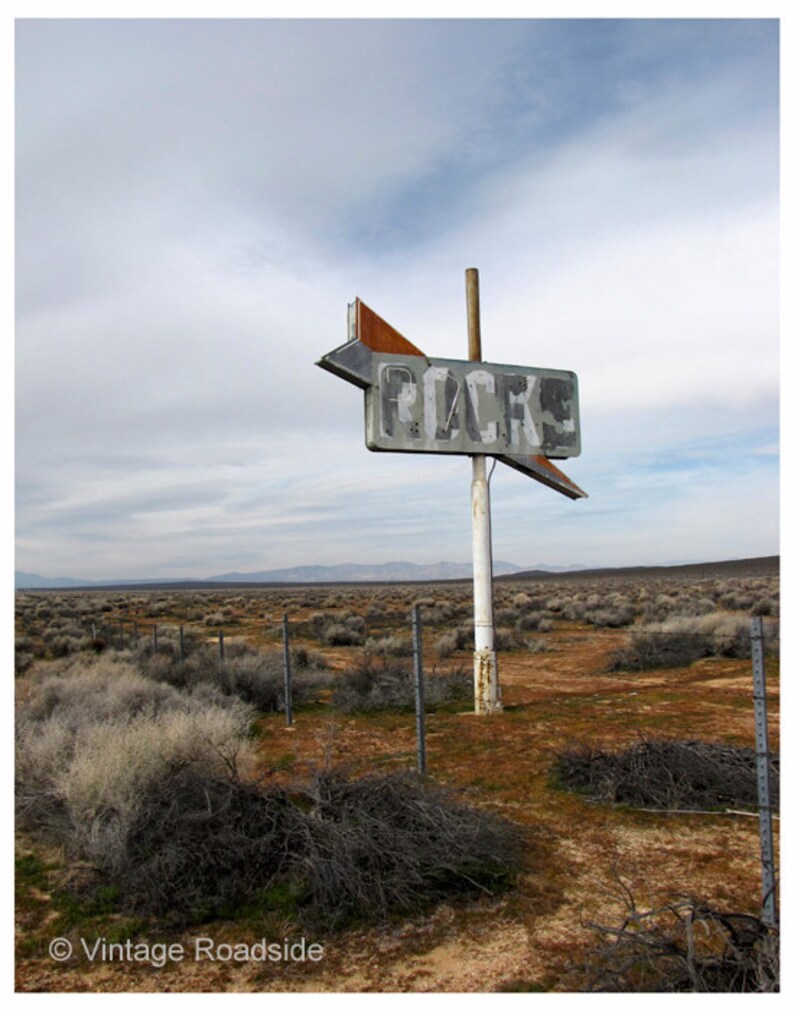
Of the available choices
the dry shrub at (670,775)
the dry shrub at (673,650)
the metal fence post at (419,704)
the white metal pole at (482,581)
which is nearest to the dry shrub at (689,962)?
the dry shrub at (670,775)

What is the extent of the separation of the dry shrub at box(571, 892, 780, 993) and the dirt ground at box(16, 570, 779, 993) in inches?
11.8

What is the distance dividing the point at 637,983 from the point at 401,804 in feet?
6.93

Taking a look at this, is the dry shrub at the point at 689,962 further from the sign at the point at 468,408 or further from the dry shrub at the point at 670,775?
the sign at the point at 468,408

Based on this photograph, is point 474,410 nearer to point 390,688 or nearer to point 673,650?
point 390,688

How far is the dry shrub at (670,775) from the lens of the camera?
20.7 ft

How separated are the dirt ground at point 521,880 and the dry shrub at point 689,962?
0.30 m

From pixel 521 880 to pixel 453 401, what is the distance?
6.26 m

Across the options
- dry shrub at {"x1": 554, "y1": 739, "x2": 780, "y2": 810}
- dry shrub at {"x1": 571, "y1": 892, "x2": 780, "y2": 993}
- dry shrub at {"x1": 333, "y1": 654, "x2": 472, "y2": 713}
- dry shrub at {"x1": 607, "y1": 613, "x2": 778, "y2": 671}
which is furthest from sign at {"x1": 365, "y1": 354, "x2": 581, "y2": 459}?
dry shrub at {"x1": 571, "y1": 892, "x2": 780, "y2": 993}

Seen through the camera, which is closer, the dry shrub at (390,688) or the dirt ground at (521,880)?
the dirt ground at (521,880)

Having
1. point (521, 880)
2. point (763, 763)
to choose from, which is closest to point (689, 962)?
point (763, 763)

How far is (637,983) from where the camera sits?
3.44m

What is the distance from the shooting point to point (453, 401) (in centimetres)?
965
